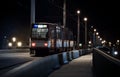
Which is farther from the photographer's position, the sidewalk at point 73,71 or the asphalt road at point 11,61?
the asphalt road at point 11,61

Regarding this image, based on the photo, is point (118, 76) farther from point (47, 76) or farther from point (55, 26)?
point (55, 26)

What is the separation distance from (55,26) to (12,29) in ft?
278

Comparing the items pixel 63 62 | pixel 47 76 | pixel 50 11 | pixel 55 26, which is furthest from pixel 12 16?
pixel 47 76

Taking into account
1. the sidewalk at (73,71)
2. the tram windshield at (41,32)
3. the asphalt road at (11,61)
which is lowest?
the sidewalk at (73,71)

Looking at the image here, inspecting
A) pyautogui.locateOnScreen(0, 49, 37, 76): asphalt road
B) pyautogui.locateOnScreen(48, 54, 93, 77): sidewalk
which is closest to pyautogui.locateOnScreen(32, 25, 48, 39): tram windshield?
pyautogui.locateOnScreen(0, 49, 37, 76): asphalt road

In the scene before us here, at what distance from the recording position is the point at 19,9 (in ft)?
388

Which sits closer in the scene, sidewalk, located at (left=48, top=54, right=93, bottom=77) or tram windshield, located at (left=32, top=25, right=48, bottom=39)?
sidewalk, located at (left=48, top=54, right=93, bottom=77)

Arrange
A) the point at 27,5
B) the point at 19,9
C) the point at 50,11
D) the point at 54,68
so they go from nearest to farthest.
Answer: the point at 54,68 < the point at 50,11 < the point at 27,5 < the point at 19,9

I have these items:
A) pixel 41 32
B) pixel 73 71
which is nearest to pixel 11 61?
pixel 73 71

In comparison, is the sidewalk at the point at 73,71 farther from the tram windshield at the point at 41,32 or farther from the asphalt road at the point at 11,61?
the tram windshield at the point at 41,32

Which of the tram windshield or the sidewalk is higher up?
the tram windshield

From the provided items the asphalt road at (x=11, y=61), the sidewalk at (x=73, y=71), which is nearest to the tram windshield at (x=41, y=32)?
the asphalt road at (x=11, y=61)

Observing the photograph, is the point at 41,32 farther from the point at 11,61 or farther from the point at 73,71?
the point at 73,71

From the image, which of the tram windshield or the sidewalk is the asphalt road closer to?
the tram windshield
